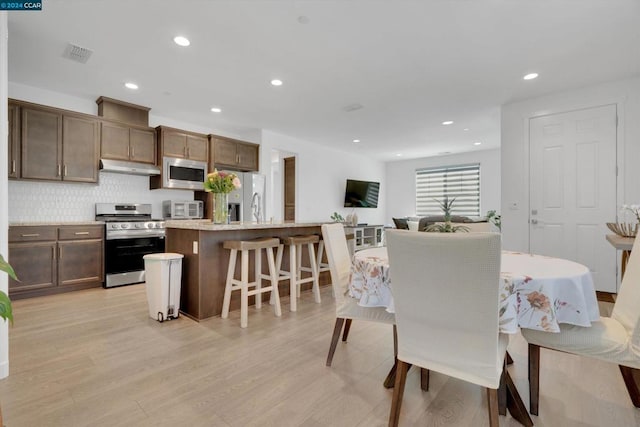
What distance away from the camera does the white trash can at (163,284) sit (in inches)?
111

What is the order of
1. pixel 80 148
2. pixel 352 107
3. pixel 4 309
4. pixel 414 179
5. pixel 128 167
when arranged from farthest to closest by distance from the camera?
pixel 414 179 < pixel 352 107 < pixel 128 167 < pixel 80 148 < pixel 4 309

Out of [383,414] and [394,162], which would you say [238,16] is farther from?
[394,162]

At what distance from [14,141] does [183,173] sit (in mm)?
1908

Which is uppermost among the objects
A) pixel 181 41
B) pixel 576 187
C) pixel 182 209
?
pixel 181 41

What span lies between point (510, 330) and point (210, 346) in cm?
201

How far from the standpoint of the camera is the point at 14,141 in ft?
11.5

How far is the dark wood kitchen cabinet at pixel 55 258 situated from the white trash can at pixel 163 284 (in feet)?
5.52

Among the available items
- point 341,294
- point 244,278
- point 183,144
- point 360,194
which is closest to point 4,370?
point 244,278

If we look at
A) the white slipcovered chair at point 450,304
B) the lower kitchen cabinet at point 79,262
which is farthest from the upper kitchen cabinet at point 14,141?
the white slipcovered chair at point 450,304

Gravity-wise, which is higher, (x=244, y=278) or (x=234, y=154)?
(x=234, y=154)

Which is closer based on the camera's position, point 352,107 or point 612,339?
point 612,339

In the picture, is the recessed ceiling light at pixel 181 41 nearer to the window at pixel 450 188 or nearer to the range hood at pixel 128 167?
the range hood at pixel 128 167

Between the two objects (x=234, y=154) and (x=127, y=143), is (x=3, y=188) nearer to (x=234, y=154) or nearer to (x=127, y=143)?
(x=127, y=143)

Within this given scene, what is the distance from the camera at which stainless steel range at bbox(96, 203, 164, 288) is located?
4043 millimetres
